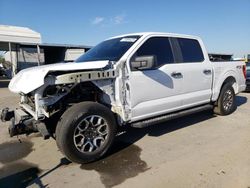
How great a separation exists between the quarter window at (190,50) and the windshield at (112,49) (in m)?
1.17

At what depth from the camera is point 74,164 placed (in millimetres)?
4047

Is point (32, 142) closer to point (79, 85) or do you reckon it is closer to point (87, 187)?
point (79, 85)

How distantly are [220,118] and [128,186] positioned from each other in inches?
155

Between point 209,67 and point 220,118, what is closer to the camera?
point 209,67

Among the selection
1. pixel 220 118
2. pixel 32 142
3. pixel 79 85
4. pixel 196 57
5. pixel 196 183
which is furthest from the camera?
pixel 220 118

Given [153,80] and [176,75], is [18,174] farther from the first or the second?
[176,75]

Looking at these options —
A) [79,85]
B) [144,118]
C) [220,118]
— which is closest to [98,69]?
[79,85]

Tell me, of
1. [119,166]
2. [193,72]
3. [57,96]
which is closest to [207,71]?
[193,72]

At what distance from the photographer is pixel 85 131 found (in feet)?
13.0

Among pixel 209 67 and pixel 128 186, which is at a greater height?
pixel 209 67

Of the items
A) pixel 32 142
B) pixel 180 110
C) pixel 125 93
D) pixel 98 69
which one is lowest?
pixel 32 142

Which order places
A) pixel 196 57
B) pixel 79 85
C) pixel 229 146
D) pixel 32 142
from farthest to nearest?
pixel 196 57, pixel 32 142, pixel 229 146, pixel 79 85

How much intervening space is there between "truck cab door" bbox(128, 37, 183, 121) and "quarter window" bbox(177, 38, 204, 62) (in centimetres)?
43

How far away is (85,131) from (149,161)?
43.3 inches
